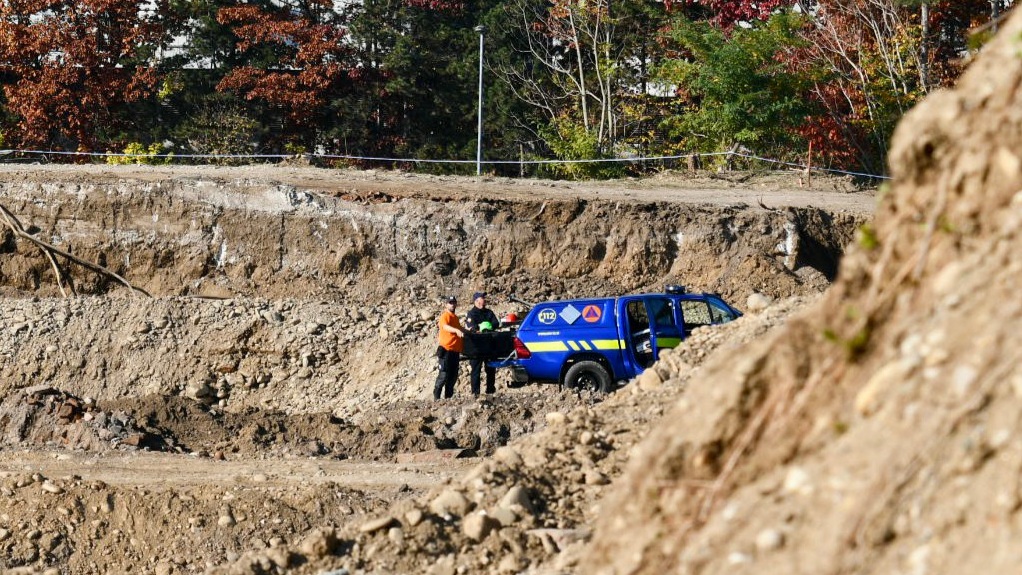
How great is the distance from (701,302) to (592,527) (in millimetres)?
9079

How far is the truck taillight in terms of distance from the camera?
55.3ft

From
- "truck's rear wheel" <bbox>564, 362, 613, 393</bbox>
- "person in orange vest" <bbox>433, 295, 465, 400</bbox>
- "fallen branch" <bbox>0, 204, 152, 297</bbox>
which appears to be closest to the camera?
"truck's rear wheel" <bbox>564, 362, 613, 393</bbox>

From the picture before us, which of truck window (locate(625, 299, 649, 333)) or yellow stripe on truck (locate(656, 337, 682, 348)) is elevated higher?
truck window (locate(625, 299, 649, 333))

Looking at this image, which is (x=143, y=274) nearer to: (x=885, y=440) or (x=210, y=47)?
(x=210, y=47)

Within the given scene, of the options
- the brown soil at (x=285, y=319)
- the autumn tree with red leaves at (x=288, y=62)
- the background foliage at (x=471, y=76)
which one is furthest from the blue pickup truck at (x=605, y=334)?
the autumn tree with red leaves at (x=288, y=62)

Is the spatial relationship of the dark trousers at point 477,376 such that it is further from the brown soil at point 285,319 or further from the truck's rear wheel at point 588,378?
the truck's rear wheel at point 588,378

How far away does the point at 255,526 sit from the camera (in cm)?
1184

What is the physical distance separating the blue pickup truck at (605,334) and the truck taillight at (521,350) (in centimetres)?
1

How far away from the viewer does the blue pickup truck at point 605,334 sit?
1625 cm

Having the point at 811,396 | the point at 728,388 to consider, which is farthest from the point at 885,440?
the point at 728,388

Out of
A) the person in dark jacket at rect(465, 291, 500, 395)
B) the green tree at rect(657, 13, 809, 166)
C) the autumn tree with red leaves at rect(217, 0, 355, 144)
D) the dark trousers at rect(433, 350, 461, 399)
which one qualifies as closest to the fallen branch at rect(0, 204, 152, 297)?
the autumn tree with red leaves at rect(217, 0, 355, 144)

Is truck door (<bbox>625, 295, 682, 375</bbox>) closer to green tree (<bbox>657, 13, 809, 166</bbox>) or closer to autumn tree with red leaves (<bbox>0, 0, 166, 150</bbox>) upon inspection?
green tree (<bbox>657, 13, 809, 166</bbox>)

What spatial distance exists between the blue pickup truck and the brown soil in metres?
0.53

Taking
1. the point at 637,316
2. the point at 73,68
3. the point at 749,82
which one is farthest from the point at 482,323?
the point at 73,68
